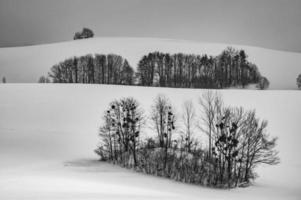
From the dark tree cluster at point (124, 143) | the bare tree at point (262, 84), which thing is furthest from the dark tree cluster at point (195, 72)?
the dark tree cluster at point (124, 143)

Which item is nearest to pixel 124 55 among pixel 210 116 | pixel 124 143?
pixel 210 116

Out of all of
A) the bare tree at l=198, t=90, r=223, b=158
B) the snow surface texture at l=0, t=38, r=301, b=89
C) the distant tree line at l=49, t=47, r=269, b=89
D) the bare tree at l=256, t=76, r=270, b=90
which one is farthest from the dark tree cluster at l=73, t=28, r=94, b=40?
the bare tree at l=198, t=90, r=223, b=158

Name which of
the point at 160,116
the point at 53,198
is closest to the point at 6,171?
the point at 53,198

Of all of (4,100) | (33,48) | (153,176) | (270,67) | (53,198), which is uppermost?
(33,48)

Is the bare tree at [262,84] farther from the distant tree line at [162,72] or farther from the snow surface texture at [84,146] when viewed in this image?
the snow surface texture at [84,146]

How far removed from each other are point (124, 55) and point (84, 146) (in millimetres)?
65584

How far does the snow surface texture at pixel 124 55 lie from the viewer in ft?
315

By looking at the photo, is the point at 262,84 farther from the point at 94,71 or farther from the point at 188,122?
the point at 188,122

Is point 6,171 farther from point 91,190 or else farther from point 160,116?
point 160,116

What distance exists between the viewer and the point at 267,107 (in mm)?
48875

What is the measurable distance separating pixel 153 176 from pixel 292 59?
297ft

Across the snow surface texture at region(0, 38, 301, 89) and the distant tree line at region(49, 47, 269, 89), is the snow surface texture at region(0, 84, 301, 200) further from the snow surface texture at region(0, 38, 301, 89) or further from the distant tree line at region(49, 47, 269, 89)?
the snow surface texture at region(0, 38, 301, 89)

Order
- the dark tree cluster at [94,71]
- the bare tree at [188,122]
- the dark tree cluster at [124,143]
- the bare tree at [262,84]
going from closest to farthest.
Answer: the dark tree cluster at [124,143] < the bare tree at [188,122] < the bare tree at [262,84] < the dark tree cluster at [94,71]

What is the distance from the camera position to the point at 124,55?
104 metres
